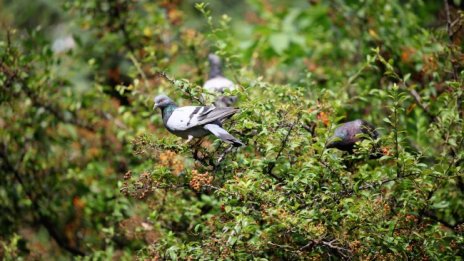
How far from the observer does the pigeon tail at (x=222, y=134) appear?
10.0 ft

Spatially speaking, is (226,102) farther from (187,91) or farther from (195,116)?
(195,116)

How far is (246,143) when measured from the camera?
3.52 m

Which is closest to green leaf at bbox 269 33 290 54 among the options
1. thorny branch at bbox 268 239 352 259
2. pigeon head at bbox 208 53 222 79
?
pigeon head at bbox 208 53 222 79

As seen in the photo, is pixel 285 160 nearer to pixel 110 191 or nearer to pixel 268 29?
pixel 110 191

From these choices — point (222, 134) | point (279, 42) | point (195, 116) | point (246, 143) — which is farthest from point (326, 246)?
point (279, 42)

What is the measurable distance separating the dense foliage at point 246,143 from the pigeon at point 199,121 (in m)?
0.10

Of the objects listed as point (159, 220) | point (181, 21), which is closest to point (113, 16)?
point (181, 21)

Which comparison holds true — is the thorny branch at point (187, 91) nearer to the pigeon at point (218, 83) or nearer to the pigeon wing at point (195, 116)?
the pigeon wing at point (195, 116)

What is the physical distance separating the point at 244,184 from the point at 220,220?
0.44 metres

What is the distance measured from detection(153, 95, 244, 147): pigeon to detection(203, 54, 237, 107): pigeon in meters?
0.78

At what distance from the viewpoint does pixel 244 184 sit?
3.11m

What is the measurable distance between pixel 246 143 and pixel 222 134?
428 mm

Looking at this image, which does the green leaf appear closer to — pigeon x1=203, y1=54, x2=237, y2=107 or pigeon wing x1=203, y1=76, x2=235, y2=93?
pigeon x1=203, y1=54, x2=237, y2=107

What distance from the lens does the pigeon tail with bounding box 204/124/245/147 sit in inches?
120
